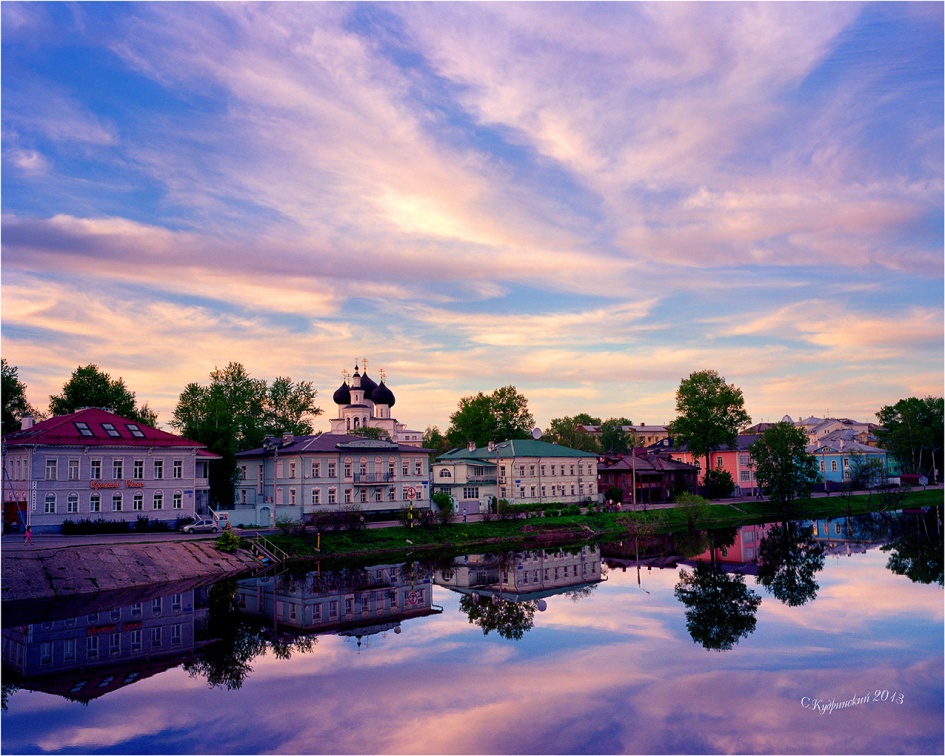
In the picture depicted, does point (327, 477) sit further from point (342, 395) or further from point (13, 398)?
point (342, 395)

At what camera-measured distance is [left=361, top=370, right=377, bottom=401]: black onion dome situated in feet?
417

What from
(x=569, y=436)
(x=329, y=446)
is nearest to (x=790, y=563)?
(x=329, y=446)

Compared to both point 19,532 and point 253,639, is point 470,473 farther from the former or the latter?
point 253,639

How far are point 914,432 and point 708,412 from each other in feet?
167

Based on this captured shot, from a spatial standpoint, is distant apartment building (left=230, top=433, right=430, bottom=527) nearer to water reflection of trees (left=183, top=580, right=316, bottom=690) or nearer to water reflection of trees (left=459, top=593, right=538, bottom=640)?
water reflection of trees (left=459, top=593, right=538, bottom=640)

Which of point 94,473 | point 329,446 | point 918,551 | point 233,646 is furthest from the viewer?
point 329,446

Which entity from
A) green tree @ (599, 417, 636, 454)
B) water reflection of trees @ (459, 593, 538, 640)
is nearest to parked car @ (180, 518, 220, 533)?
water reflection of trees @ (459, 593, 538, 640)

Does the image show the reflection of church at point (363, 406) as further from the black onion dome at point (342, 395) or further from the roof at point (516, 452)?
the roof at point (516, 452)

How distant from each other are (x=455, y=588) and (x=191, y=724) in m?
23.6

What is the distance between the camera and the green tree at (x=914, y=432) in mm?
121500

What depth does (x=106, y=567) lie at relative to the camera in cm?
4291

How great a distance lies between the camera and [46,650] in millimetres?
28969

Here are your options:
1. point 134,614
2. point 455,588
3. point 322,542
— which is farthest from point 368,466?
point 134,614

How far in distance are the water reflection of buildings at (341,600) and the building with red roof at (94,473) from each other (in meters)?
15.4
